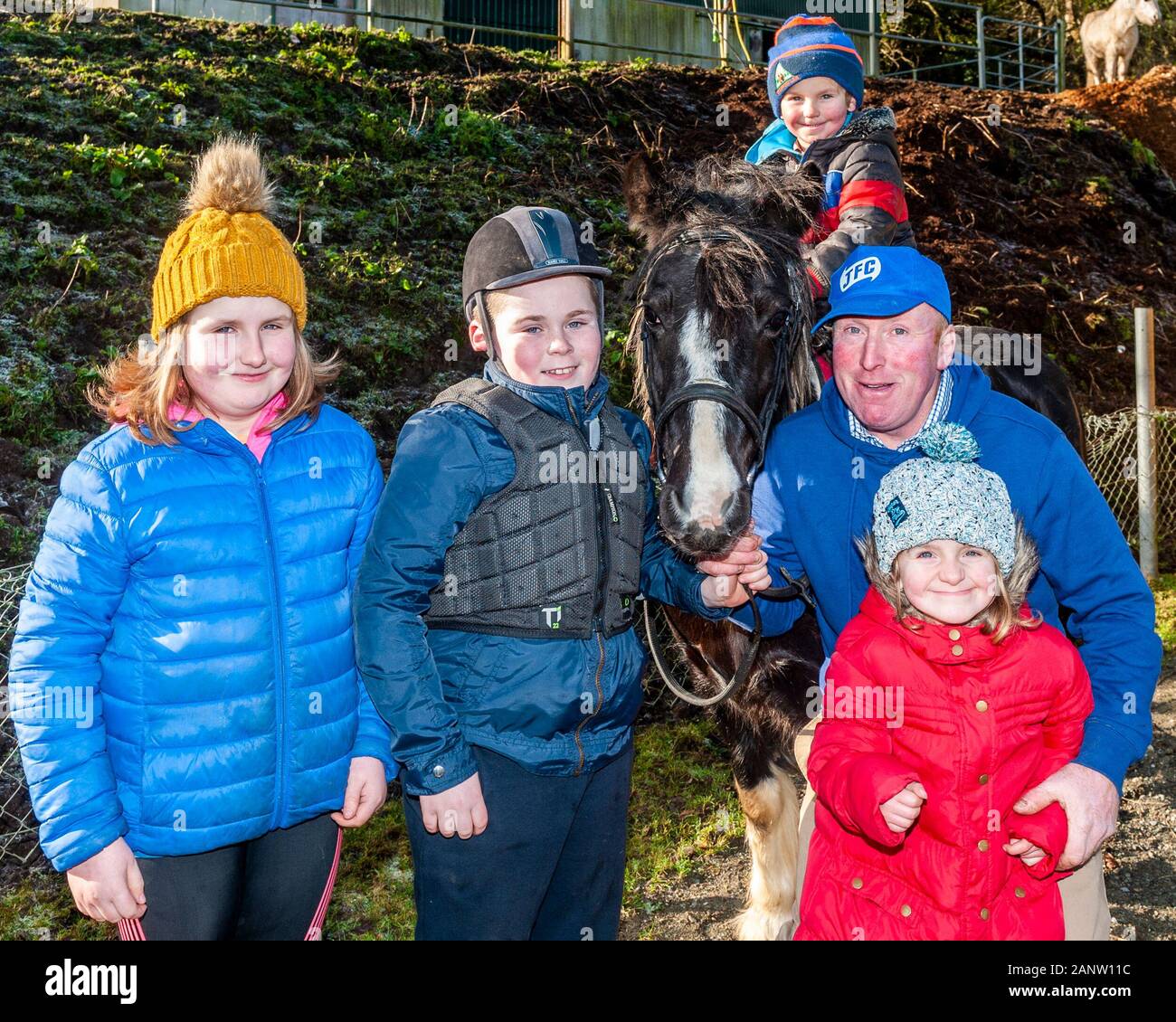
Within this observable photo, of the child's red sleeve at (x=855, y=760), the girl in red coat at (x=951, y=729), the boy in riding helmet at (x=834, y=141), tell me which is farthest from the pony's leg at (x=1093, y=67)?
the child's red sleeve at (x=855, y=760)

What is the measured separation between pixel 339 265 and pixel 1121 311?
8530 millimetres

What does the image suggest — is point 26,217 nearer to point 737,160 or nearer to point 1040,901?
point 737,160

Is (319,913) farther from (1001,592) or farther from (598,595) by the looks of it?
(1001,592)

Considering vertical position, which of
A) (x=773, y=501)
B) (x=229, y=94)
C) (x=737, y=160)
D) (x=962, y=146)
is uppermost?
(x=962, y=146)

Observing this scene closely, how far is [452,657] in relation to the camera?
7.45ft

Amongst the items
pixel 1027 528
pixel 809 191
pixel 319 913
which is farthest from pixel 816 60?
pixel 319 913

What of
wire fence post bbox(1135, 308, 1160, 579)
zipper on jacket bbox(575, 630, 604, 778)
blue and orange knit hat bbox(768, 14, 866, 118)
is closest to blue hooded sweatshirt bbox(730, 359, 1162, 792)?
zipper on jacket bbox(575, 630, 604, 778)

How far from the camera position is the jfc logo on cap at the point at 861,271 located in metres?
2.55

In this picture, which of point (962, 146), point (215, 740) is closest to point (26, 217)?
point (215, 740)

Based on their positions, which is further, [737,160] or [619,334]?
[619,334]

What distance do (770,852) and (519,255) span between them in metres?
2.61

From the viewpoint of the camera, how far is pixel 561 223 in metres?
2.42

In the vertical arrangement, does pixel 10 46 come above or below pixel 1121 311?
above

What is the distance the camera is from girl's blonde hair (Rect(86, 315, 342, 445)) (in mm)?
2219
